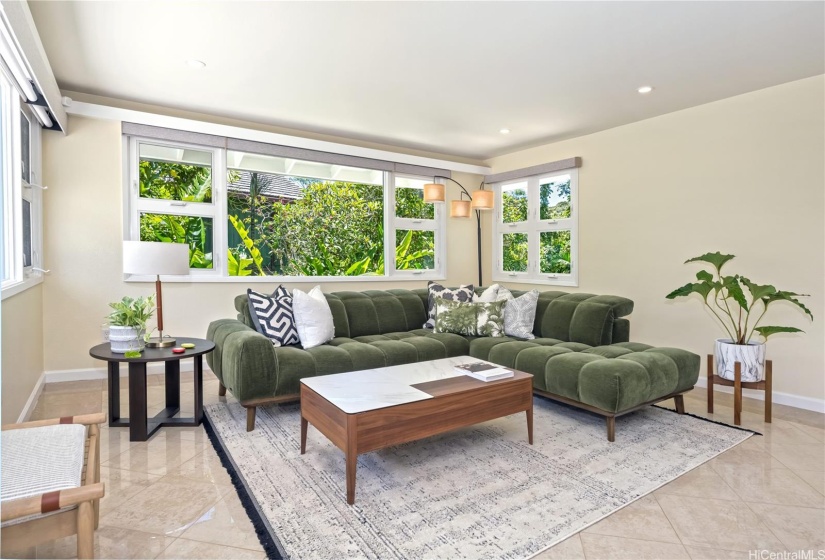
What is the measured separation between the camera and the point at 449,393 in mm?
2363

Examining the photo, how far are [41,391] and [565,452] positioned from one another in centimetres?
392

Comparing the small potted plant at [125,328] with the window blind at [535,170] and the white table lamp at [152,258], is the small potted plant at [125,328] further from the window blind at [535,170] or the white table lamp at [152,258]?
the window blind at [535,170]

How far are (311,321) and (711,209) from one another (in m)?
3.57

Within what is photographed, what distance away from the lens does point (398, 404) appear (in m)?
2.18

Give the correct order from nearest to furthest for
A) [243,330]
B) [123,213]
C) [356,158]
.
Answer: [243,330] → [123,213] → [356,158]

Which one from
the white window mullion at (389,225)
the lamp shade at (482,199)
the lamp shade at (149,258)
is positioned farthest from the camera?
the white window mullion at (389,225)

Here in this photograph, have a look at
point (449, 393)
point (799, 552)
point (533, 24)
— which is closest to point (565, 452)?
point (449, 393)

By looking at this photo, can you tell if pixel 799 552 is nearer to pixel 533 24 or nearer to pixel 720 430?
pixel 720 430

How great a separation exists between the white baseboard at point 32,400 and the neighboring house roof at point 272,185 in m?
2.29

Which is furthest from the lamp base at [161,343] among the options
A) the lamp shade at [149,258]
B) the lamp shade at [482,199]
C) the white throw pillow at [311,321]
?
the lamp shade at [482,199]

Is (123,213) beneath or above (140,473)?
above

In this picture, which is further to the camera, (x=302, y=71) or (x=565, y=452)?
(x=302, y=71)

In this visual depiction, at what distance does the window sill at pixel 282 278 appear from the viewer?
164 inches

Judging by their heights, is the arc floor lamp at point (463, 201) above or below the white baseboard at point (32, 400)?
above
